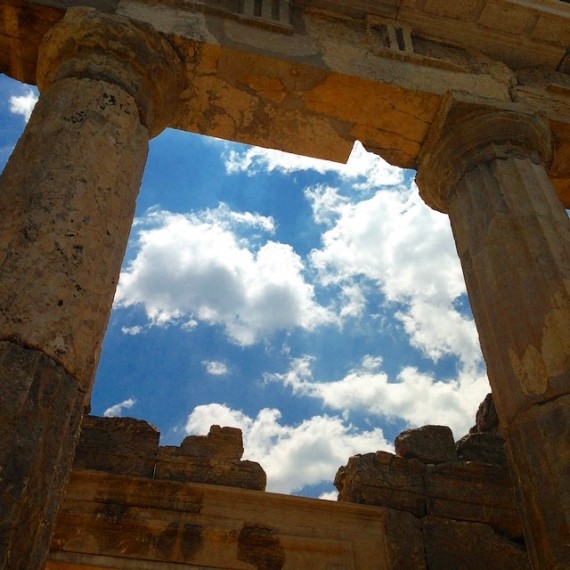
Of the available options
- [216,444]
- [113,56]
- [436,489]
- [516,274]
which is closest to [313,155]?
[113,56]

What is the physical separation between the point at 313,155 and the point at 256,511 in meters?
3.67

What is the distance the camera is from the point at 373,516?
20.6 feet

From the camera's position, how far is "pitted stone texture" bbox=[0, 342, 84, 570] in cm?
249

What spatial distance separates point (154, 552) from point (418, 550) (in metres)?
2.60

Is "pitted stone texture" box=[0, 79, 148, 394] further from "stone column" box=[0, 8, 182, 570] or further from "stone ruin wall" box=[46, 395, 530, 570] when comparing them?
"stone ruin wall" box=[46, 395, 530, 570]

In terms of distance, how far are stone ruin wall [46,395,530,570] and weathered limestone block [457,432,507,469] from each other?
10cm

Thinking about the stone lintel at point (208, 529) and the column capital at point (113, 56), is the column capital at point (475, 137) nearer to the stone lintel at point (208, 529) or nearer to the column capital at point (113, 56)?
the column capital at point (113, 56)

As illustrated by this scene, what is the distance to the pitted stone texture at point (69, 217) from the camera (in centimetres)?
311

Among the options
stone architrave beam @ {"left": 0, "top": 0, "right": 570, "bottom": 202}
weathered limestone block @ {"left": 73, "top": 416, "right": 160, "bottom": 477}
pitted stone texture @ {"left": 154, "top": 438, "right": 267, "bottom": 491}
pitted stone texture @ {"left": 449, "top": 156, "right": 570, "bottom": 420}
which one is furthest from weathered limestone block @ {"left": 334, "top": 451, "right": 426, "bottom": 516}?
stone architrave beam @ {"left": 0, "top": 0, "right": 570, "bottom": 202}

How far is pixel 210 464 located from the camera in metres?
6.39

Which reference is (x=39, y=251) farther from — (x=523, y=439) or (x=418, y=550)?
(x=418, y=550)

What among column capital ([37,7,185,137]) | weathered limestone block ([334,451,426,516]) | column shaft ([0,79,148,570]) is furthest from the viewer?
weathered limestone block ([334,451,426,516])

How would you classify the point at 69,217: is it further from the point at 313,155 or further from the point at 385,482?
the point at 385,482

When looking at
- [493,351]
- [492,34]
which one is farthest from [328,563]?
[492,34]
